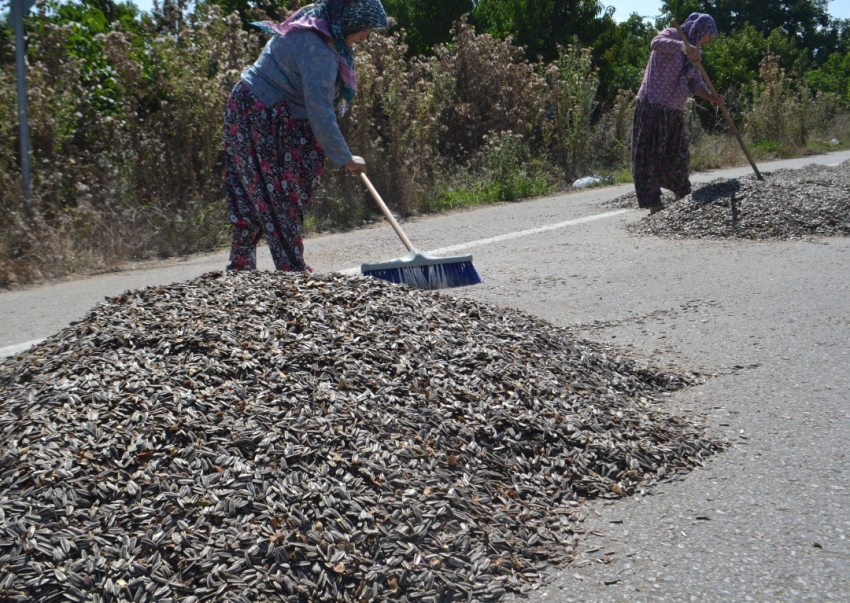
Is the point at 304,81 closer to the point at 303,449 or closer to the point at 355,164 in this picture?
the point at 355,164

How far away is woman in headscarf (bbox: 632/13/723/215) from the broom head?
15.4ft

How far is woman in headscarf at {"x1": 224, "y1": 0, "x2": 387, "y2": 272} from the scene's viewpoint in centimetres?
466

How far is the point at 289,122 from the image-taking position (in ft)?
16.1

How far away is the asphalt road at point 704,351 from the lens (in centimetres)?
244

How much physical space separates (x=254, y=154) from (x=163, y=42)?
15.2 feet

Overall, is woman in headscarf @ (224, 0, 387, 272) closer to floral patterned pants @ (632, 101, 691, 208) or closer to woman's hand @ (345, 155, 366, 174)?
woman's hand @ (345, 155, 366, 174)

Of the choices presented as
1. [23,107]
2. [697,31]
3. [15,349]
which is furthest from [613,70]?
[15,349]

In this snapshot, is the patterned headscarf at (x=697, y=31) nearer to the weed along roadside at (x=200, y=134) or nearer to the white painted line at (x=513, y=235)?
the white painted line at (x=513, y=235)

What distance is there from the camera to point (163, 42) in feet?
28.9

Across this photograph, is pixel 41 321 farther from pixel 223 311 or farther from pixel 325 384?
pixel 325 384

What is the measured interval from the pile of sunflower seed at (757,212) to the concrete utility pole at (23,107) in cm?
587

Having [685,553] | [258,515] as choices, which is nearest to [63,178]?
[258,515]


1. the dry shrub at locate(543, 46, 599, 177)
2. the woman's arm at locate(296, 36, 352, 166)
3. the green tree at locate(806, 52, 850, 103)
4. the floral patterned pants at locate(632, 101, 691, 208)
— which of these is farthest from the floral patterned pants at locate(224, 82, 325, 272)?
the green tree at locate(806, 52, 850, 103)

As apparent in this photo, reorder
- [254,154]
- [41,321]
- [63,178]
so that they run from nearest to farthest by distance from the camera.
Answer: [254,154] < [41,321] < [63,178]
